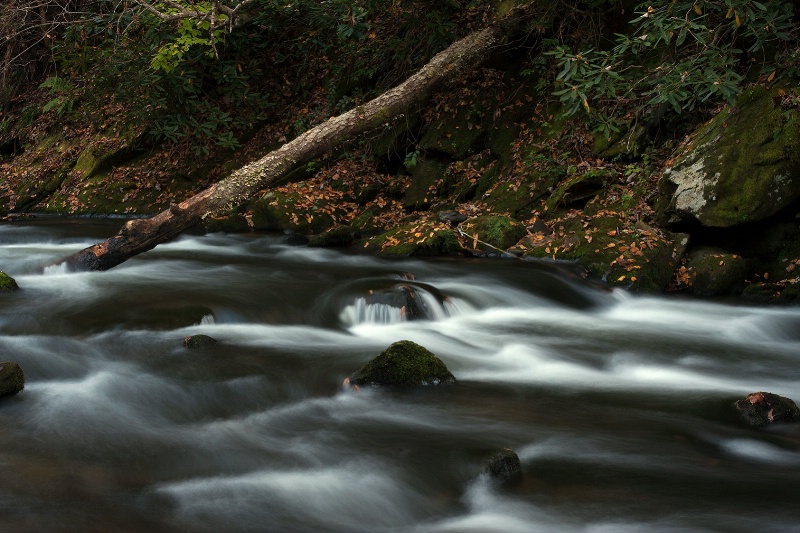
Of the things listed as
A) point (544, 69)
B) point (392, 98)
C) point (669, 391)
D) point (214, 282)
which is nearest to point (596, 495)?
point (669, 391)

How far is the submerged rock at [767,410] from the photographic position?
5.03m

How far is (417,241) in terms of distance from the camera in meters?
10.3

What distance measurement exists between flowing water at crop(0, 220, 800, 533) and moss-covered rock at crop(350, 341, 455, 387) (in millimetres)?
113

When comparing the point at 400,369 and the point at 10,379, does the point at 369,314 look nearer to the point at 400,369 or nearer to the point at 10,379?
the point at 400,369

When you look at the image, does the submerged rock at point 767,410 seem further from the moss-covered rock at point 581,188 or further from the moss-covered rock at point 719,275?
the moss-covered rock at point 581,188

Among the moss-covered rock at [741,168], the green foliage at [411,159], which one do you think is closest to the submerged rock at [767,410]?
the moss-covered rock at [741,168]

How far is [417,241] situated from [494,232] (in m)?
1.04

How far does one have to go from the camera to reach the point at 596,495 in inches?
165

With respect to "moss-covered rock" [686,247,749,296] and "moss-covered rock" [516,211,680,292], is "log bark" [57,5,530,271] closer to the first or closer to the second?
"moss-covered rock" [516,211,680,292]

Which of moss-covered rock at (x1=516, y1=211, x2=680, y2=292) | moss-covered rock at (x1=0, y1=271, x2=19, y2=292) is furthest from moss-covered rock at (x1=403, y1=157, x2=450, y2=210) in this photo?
moss-covered rock at (x1=0, y1=271, x2=19, y2=292)

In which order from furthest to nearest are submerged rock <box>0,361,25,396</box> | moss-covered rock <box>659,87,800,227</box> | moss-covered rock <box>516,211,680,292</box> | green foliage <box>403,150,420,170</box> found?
green foliage <box>403,150,420,170</box>
moss-covered rock <box>516,211,680,292</box>
moss-covered rock <box>659,87,800,227</box>
submerged rock <box>0,361,25,396</box>

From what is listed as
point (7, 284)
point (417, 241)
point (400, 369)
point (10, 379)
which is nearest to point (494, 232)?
point (417, 241)

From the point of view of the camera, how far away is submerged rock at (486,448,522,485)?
14.2ft

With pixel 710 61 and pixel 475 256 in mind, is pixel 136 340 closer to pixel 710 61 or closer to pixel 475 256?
pixel 475 256
